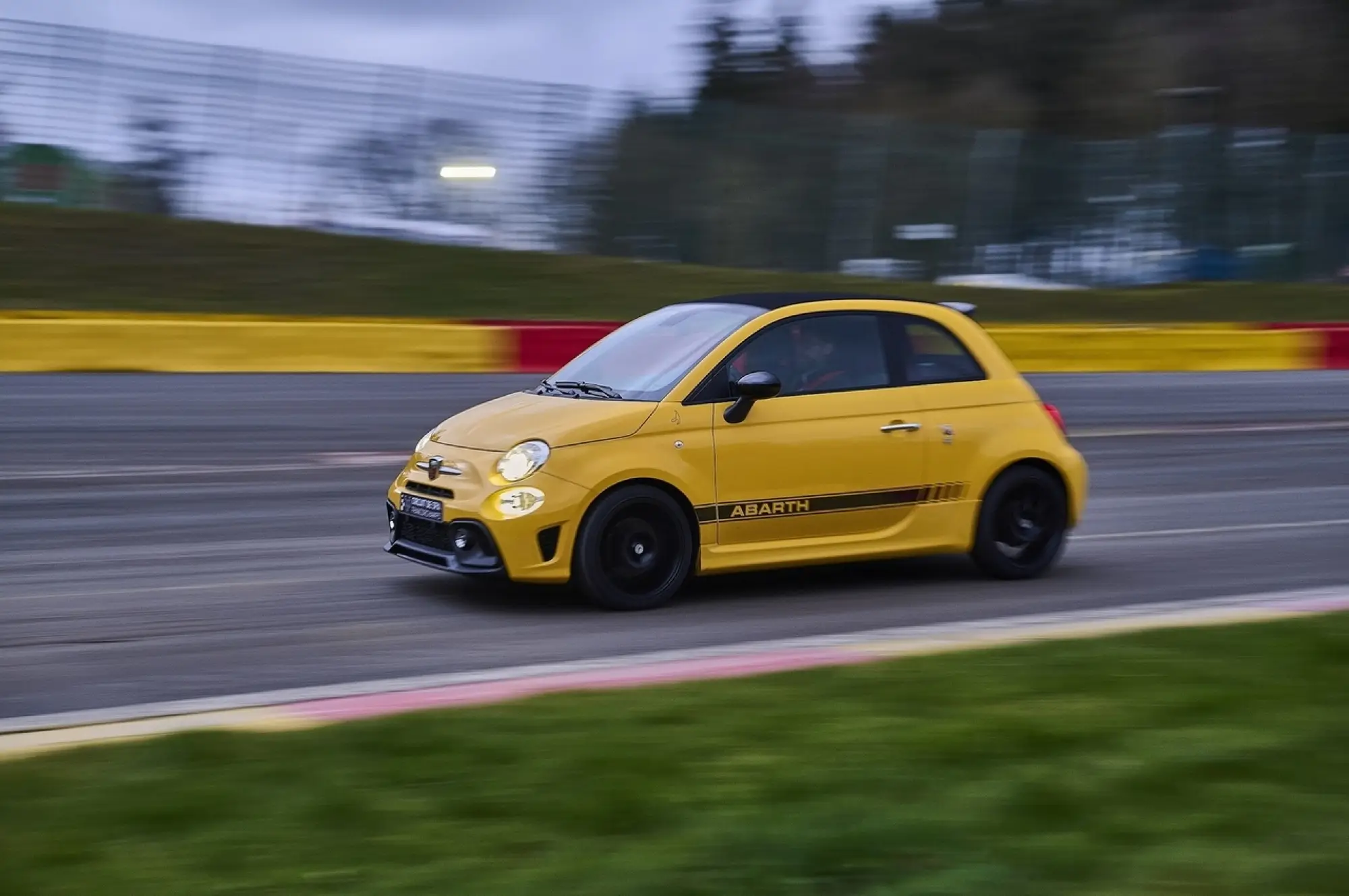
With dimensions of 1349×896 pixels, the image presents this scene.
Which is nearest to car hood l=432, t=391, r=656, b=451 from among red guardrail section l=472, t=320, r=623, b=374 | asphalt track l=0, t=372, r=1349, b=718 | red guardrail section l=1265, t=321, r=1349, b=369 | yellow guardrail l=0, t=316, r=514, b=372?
asphalt track l=0, t=372, r=1349, b=718

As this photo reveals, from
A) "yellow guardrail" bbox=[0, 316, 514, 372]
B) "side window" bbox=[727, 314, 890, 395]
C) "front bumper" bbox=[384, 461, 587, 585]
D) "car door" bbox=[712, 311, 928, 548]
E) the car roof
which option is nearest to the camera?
"front bumper" bbox=[384, 461, 587, 585]

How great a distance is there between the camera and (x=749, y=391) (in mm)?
8141

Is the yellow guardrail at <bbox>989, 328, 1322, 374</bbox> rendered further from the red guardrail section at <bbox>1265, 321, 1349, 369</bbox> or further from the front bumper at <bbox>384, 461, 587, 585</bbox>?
the front bumper at <bbox>384, 461, 587, 585</bbox>

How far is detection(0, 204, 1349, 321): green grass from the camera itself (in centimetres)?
2127

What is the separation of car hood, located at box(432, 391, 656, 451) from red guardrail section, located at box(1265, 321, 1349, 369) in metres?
17.8

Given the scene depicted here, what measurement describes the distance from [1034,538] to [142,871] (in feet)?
19.5

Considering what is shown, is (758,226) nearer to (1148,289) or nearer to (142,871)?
(1148,289)

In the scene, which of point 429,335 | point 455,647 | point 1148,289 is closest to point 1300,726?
point 455,647

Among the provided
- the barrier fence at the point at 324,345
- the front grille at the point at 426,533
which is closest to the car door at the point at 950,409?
the front grille at the point at 426,533

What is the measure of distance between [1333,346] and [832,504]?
17283 millimetres

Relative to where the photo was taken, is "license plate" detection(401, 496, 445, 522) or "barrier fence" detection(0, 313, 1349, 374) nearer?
Result: "license plate" detection(401, 496, 445, 522)

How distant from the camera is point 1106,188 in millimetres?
30297

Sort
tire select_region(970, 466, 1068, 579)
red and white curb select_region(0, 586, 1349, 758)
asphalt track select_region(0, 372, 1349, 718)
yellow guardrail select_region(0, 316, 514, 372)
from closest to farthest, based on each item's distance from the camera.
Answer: red and white curb select_region(0, 586, 1349, 758), asphalt track select_region(0, 372, 1349, 718), tire select_region(970, 466, 1068, 579), yellow guardrail select_region(0, 316, 514, 372)

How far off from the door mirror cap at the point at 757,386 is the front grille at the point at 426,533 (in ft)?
4.99
